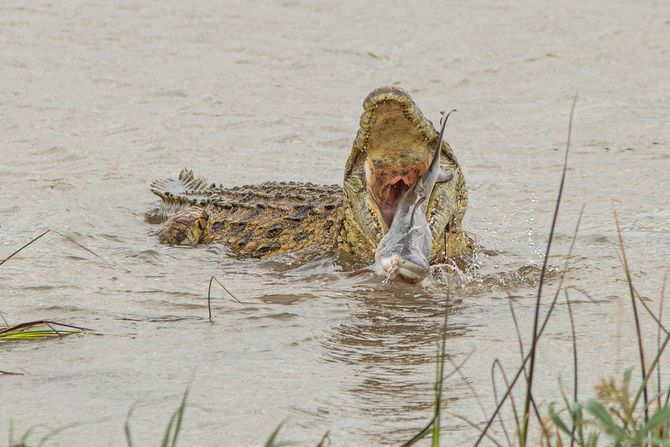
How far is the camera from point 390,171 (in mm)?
5984

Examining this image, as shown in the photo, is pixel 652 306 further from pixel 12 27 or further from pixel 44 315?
pixel 12 27

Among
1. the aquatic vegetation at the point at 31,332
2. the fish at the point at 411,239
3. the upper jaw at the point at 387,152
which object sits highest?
the upper jaw at the point at 387,152

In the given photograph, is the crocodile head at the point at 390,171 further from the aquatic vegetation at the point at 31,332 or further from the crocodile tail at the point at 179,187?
the crocodile tail at the point at 179,187

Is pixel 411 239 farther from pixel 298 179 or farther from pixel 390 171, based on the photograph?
pixel 298 179

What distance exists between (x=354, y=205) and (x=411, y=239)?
1.08 metres

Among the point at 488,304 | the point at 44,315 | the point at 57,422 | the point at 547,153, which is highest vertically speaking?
the point at 547,153

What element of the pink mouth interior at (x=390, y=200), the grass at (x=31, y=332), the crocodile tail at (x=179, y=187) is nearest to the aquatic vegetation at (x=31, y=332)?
the grass at (x=31, y=332)

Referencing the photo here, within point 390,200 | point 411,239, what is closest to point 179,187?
point 390,200

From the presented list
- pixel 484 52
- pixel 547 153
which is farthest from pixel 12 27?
pixel 547 153

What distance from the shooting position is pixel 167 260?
696cm

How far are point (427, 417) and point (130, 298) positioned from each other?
2403 millimetres

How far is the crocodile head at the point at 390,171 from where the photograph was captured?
5711 millimetres

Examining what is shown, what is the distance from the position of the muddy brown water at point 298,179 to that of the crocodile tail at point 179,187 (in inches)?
10.9

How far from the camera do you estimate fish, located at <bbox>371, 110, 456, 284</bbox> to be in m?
5.00
